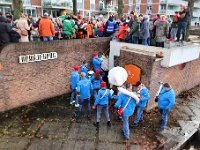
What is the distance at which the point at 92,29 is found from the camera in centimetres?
1119

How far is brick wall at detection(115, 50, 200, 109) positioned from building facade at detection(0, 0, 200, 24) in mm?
24582

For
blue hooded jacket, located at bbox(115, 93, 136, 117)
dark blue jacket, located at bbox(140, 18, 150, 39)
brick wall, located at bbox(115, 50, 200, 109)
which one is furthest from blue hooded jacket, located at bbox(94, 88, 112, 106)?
dark blue jacket, located at bbox(140, 18, 150, 39)

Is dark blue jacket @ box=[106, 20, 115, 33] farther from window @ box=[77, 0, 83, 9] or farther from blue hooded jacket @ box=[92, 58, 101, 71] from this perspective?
window @ box=[77, 0, 83, 9]

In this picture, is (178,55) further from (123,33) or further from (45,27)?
(45,27)

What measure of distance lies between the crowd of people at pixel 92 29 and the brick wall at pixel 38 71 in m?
0.64

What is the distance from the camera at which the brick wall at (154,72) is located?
8.08 meters

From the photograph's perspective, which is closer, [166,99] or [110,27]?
[166,99]

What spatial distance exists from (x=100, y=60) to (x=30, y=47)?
11.1 ft

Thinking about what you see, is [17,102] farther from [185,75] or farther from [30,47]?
[185,75]

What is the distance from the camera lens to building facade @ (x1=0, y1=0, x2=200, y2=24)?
30.8 m

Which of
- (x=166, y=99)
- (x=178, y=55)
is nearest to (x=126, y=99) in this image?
(x=166, y=99)

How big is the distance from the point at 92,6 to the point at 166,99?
35214 millimetres

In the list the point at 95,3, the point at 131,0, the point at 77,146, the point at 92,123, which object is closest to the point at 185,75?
the point at 92,123

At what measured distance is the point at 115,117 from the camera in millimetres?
7836
